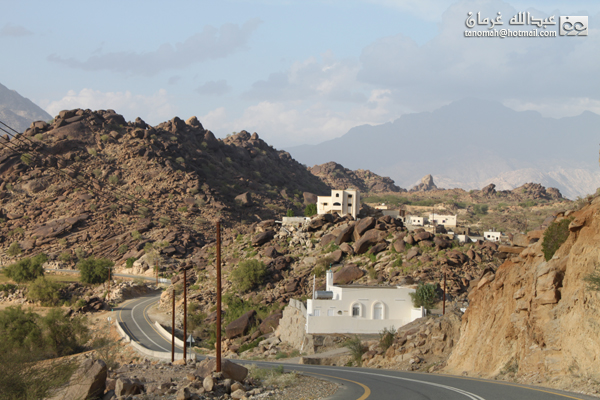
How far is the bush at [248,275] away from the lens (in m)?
56.0

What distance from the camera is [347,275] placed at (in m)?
50.7

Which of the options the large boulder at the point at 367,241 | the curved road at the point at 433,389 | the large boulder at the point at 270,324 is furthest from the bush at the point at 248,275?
the curved road at the point at 433,389

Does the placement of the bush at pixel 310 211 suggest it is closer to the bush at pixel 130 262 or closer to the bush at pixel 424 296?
the bush at pixel 130 262

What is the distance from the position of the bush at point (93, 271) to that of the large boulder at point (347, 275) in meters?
35.0

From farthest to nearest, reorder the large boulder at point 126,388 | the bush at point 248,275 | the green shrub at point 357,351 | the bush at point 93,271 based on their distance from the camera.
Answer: the bush at point 93,271 < the bush at point 248,275 < the green shrub at point 357,351 < the large boulder at point 126,388

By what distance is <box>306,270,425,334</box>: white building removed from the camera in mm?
40188

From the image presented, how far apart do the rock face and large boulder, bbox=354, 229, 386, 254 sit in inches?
1243

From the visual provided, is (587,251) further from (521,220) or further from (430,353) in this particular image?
(521,220)

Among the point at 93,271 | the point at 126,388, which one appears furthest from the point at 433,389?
the point at 93,271

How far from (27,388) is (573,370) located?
15.6 metres

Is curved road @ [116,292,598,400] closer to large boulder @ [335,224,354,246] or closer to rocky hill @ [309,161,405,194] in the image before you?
large boulder @ [335,224,354,246]

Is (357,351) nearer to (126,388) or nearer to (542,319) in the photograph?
(542,319)

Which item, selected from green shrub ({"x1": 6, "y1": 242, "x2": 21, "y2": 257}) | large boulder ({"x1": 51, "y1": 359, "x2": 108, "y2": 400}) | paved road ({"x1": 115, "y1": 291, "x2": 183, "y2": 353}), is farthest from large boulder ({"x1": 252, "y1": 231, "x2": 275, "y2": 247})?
large boulder ({"x1": 51, "y1": 359, "x2": 108, "y2": 400})

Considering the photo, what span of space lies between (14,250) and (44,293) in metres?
26.1
